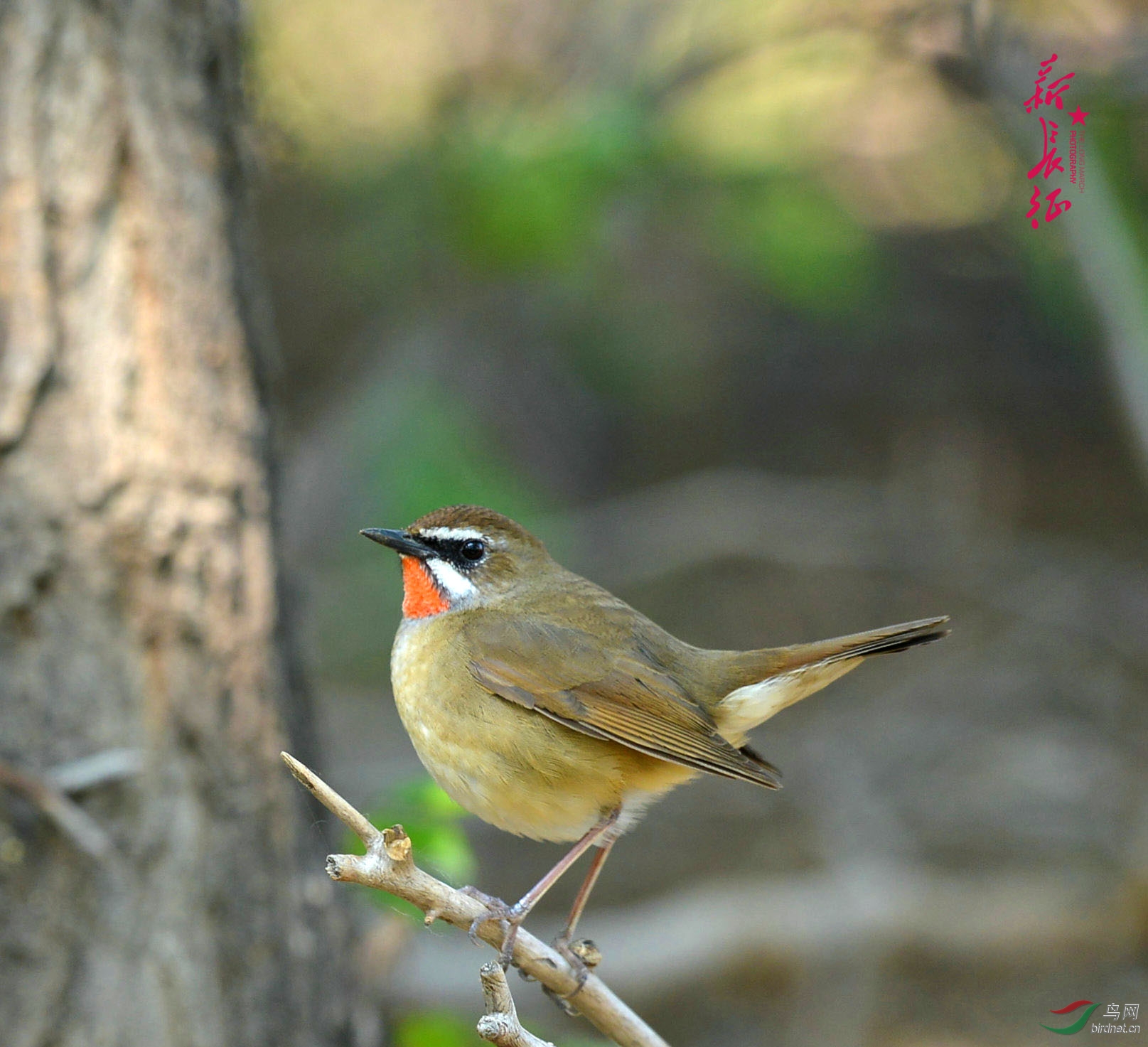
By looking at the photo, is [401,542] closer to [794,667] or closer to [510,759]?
[510,759]

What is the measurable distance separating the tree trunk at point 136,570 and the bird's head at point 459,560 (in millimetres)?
735

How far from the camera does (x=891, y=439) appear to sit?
33.2 feet

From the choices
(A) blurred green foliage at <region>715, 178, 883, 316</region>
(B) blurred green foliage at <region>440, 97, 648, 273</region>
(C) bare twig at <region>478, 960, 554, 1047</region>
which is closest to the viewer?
(C) bare twig at <region>478, 960, 554, 1047</region>

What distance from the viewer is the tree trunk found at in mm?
3346

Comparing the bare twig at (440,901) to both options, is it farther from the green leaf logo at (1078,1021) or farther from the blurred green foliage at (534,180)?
the blurred green foliage at (534,180)

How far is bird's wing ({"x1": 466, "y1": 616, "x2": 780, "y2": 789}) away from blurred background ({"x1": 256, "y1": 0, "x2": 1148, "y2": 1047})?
0.83 metres

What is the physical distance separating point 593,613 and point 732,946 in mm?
3197

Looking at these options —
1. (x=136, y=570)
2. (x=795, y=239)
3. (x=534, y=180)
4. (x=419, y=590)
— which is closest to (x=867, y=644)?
(x=419, y=590)

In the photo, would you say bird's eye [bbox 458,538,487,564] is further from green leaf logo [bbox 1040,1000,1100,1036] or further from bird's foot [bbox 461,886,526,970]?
green leaf logo [bbox 1040,1000,1100,1036]

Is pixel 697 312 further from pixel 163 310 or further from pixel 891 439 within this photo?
pixel 163 310

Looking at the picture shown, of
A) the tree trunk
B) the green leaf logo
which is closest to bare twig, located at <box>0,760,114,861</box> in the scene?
the tree trunk

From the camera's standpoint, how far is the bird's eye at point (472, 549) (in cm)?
330

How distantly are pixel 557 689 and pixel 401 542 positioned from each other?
0.55 metres

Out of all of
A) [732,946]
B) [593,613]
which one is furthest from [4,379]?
[732,946]
